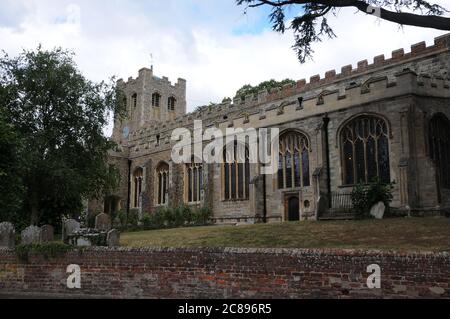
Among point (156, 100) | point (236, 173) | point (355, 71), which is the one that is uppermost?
point (156, 100)

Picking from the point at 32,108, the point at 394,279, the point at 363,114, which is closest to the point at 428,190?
the point at 363,114

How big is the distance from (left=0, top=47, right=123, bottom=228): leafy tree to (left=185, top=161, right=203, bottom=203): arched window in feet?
24.5

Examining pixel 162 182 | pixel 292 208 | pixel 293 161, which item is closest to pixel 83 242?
pixel 292 208

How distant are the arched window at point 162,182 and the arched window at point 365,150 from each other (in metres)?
15.1

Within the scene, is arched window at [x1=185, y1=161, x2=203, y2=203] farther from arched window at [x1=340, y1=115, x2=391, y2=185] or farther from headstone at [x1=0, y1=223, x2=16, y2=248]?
headstone at [x1=0, y1=223, x2=16, y2=248]

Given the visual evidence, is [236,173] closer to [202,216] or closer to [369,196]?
[202,216]

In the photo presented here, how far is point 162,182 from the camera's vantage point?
32.6 metres

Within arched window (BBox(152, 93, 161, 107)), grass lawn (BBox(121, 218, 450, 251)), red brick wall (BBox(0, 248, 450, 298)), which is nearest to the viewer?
red brick wall (BBox(0, 248, 450, 298))

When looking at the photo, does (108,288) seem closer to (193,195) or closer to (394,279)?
→ (394,279)

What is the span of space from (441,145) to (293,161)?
6.94m

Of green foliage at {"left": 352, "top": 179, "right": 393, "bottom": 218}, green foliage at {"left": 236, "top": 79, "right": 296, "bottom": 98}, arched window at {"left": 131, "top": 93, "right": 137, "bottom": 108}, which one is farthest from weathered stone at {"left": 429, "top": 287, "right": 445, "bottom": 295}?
arched window at {"left": 131, "top": 93, "right": 137, "bottom": 108}

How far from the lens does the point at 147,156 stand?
33.9m

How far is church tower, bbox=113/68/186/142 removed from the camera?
5312cm
